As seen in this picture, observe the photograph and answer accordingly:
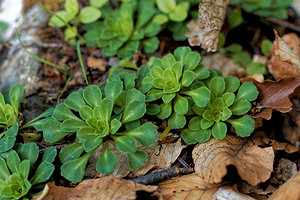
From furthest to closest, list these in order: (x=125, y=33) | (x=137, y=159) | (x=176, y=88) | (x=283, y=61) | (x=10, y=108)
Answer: (x=125, y=33) → (x=283, y=61) → (x=10, y=108) → (x=176, y=88) → (x=137, y=159)

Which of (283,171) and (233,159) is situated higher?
(233,159)

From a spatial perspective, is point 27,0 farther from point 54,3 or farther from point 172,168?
point 172,168

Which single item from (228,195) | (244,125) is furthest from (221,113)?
(228,195)

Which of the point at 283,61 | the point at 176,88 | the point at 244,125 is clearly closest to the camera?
the point at 244,125

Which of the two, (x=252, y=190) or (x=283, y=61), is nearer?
(x=252, y=190)

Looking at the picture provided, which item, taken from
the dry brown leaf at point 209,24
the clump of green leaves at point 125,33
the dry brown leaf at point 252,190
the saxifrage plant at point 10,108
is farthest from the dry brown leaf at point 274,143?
the saxifrage plant at point 10,108

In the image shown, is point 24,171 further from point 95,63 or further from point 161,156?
point 95,63
